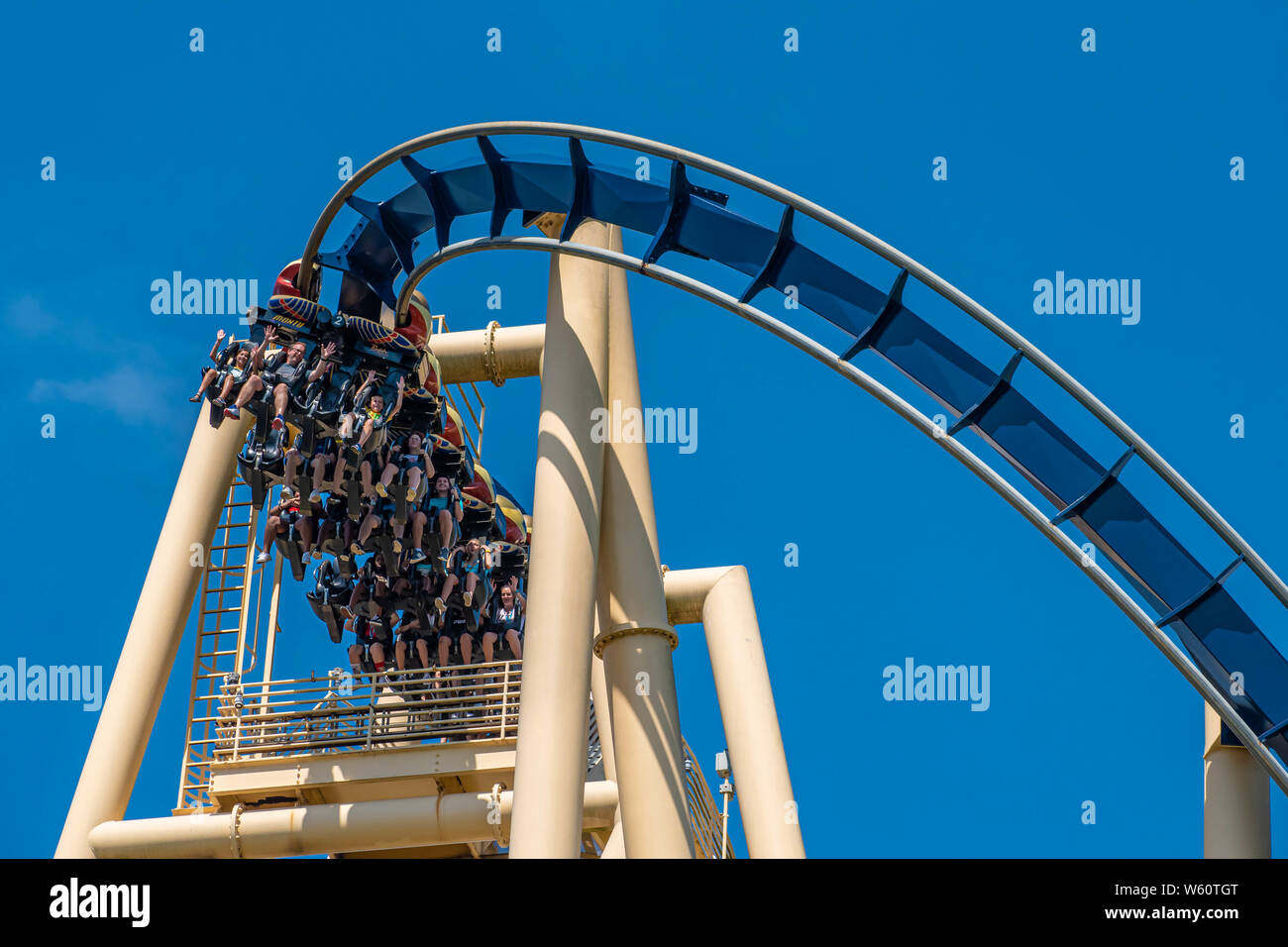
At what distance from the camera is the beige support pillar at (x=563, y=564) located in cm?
901

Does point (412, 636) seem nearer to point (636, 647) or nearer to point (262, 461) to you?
point (262, 461)

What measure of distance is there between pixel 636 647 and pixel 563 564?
0.94 m

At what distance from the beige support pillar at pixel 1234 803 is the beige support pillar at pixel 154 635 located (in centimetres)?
703

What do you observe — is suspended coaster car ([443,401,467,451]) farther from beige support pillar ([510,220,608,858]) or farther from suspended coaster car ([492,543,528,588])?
beige support pillar ([510,220,608,858])

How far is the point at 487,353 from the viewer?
1306cm

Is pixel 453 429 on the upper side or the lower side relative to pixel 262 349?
lower

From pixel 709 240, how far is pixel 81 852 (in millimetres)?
6147

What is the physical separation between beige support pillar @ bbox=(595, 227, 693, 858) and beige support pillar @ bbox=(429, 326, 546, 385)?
1992mm

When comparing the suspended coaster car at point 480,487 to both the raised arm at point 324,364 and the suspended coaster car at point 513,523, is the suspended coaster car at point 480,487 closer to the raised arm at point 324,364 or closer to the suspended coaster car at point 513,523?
the suspended coaster car at point 513,523

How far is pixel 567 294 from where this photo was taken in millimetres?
10648

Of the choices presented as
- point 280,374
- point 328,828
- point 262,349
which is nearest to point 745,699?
point 328,828
